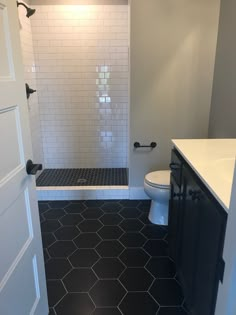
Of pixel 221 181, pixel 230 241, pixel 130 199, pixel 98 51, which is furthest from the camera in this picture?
pixel 98 51

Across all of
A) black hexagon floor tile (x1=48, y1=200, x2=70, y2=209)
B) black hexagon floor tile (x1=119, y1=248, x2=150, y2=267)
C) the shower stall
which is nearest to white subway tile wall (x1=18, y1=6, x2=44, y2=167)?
the shower stall

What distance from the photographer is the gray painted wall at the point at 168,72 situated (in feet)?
8.03

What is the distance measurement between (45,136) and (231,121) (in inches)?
96.5

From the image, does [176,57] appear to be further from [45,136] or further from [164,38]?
[45,136]

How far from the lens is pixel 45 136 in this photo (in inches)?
144

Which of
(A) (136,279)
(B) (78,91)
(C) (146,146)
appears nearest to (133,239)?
(A) (136,279)

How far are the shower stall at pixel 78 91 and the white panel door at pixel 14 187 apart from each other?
182 cm

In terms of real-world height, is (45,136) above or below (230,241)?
below

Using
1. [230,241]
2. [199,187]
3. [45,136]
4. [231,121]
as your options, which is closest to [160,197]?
[231,121]

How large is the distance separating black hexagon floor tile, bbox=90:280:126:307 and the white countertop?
3.28 feet

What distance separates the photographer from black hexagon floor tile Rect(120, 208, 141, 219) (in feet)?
8.70

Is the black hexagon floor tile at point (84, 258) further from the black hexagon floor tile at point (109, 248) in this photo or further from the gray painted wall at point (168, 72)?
the gray painted wall at point (168, 72)

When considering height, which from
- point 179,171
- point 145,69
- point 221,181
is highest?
point 145,69

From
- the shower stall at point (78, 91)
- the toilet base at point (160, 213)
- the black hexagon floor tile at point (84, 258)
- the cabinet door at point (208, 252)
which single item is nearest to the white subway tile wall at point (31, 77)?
the shower stall at point (78, 91)
